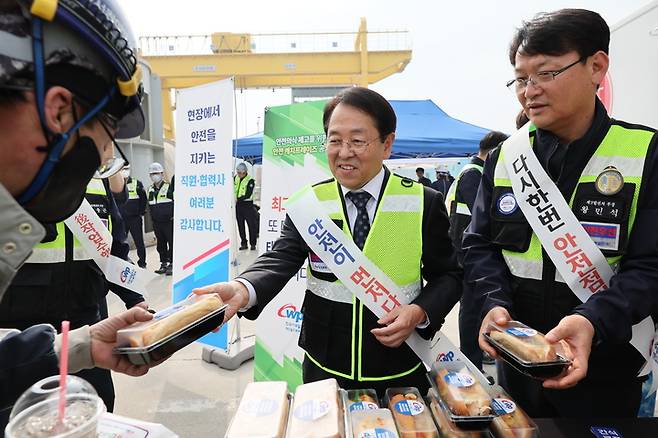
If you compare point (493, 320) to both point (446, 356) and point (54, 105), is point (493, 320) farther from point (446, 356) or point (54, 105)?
point (54, 105)

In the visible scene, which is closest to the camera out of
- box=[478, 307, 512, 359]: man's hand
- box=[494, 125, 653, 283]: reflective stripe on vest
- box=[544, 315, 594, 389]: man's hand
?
box=[544, 315, 594, 389]: man's hand

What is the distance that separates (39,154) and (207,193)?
10.0ft

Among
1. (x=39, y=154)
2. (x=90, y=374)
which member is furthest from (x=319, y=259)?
(x=90, y=374)

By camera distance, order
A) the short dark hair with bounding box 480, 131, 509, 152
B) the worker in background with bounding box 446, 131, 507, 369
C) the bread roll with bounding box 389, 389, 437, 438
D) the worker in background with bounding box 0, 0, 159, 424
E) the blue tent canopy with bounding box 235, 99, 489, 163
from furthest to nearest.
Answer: the blue tent canopy with bounding box 235, 99, 489, 163, the short dark hair with bounding box 480, 131, 509, 152, the worker in background with bounding box 446, 131, 507, 369, the bread roll with bounding box 389, 389, 437, 438, the worker in background with bounding box 0, 0, 159, 424

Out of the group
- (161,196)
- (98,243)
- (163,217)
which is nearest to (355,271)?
(98,243)

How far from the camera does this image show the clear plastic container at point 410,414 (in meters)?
0.96

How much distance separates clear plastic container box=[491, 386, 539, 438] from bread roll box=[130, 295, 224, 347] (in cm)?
81

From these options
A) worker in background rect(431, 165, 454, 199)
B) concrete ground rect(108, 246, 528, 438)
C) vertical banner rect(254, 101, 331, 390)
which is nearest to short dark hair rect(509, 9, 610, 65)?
vertical banner rect(254, 101, 331, 390)

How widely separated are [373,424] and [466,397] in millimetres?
248

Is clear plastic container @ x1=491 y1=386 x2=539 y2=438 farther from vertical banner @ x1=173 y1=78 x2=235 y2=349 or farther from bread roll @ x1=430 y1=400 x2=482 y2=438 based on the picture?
vertical banner @ x1=173 y1=78 x2=235 y2=349

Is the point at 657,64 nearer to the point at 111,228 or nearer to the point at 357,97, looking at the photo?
the point at 357,97

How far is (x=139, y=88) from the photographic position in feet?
3.18

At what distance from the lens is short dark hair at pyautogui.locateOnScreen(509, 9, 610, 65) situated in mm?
1381

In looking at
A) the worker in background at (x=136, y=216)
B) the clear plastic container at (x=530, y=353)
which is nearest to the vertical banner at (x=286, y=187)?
the clear plastic container at (x=530, y=353)
